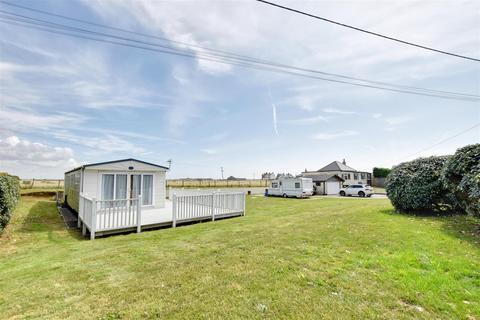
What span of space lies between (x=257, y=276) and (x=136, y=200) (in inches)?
245

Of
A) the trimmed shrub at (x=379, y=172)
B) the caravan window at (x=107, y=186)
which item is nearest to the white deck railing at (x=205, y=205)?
the caravan window at (x=107, y=186)

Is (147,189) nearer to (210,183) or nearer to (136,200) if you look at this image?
(136,200)

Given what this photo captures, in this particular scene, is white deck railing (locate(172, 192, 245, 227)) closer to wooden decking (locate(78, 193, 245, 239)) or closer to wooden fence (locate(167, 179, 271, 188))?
wooden decking (locate(78, 193, 245, 239))

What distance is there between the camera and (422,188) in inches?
352

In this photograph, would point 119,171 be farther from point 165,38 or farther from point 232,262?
point 232,262

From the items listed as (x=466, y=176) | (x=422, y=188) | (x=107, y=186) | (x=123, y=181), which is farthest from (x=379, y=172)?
(x=107, y=186)

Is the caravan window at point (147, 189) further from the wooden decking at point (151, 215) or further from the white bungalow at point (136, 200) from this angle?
the wooden decking at point (151, 215)

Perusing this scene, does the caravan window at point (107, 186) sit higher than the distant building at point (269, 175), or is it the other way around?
the distant building at point (269, 175)

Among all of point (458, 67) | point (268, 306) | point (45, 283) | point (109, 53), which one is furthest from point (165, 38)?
point (458, 67)

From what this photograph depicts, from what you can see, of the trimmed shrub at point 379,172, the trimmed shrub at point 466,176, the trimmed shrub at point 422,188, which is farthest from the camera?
the trimmed shrub at point 379,172

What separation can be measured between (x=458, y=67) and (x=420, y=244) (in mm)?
8663

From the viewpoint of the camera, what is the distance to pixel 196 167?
211 ft

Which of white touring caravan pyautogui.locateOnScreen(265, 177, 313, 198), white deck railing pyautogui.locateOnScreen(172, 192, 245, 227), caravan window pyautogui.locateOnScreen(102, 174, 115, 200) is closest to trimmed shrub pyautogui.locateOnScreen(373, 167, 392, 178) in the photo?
white touring caravan pyautogui.locateOnScreen(265, 177, 313, 198)

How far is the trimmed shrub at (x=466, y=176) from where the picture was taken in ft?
19.5
